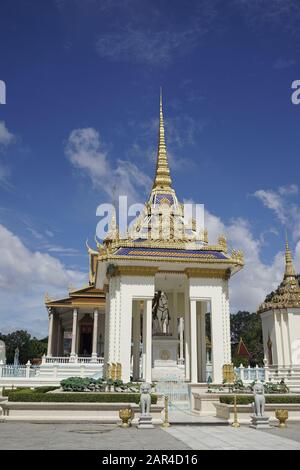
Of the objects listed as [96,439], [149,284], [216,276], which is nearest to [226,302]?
[216,276]

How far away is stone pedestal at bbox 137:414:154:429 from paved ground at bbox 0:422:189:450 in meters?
0.25

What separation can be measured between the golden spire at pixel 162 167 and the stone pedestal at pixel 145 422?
A: 21013mm

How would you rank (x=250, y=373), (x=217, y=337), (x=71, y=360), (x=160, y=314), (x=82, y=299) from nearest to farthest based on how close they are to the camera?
(x=217, y=337) < (x=250, y=373) < (x=160, y=314) < (x=71, y=360) < (x=82, y=299)

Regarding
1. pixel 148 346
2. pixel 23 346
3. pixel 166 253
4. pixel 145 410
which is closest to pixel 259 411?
pixel 145 410

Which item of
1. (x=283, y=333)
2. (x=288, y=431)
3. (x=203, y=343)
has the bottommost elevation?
(x=288, y=431)

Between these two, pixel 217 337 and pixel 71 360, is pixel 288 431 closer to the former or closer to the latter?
pixel 217 337

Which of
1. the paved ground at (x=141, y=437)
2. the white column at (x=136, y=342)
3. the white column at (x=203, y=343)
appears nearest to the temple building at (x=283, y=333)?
the white column at (x=203, y=343)

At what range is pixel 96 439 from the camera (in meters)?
12.2

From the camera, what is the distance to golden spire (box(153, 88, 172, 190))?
3434cm

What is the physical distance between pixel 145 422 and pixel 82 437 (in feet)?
9.41

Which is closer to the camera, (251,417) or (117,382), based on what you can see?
(251,417)

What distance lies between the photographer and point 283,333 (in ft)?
123
